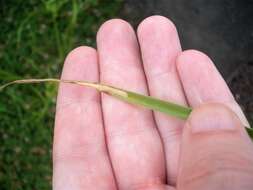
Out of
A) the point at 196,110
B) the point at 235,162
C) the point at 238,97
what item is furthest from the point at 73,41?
the point at 235,162

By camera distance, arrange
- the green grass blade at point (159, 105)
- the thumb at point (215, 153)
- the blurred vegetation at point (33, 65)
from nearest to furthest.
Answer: the thumb at point (215, 153)
the green grass blade at point (159, 105)
the blurred vegetation at point (33, 65)

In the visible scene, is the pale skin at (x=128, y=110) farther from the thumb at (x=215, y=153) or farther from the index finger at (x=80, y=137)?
the thumb at (x=215, y=153)

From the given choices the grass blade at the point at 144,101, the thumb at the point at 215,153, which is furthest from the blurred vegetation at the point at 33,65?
the thumb at the point at 215,153

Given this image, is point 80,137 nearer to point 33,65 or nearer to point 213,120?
point 213,120

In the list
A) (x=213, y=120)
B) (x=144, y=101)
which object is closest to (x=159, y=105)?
(x=144, y=101)

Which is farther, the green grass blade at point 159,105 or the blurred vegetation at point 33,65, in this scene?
the blurred vegetation at point 33,65

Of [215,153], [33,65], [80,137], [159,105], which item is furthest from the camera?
[33,65]

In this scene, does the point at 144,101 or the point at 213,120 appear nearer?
the point at 213,120

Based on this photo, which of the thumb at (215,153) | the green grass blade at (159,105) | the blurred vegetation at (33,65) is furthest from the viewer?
the blurred vegetation at (33,65)
